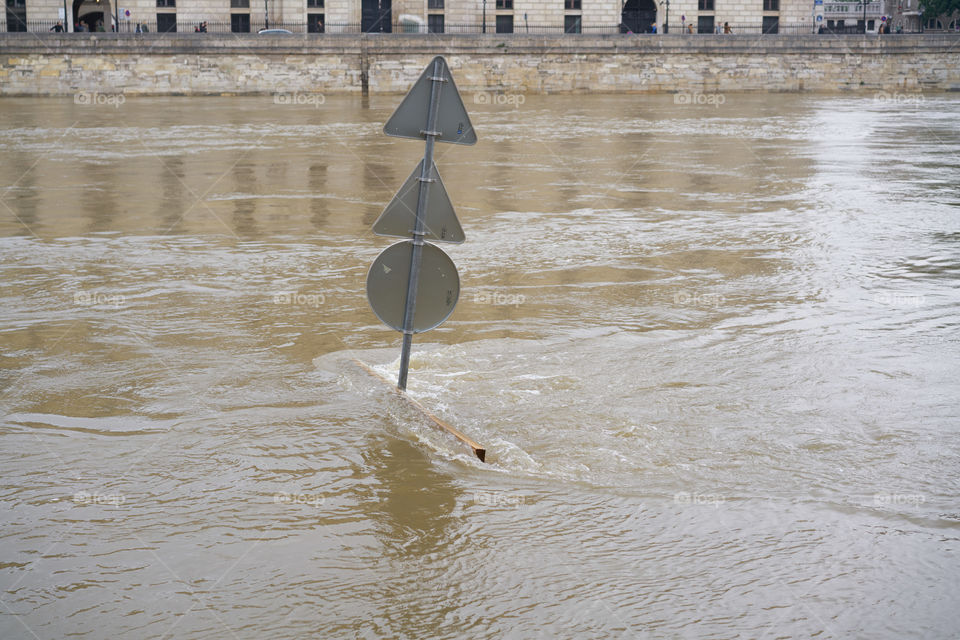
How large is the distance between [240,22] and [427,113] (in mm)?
55092

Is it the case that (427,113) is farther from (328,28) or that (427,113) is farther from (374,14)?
(374,14)

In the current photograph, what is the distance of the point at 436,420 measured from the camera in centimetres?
539

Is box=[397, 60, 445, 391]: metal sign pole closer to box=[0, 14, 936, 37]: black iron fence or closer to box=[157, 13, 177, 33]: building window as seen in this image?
box=[0, 14, 936, 37]: black iron fence

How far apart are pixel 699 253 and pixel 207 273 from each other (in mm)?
4728

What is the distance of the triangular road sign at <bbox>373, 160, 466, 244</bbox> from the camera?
215 inches

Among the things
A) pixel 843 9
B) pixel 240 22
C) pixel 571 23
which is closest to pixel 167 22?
pixel 240 22

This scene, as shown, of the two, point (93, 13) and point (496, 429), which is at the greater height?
point (93, 13)

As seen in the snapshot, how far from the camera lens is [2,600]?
3.70 metres

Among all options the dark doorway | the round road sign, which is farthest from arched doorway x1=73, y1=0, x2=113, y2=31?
the round road sign

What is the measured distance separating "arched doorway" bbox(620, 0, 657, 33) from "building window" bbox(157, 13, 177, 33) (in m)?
26.1

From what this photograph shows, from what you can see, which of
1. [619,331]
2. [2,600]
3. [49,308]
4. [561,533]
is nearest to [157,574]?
[2,600]

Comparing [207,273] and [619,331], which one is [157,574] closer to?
[619,331]

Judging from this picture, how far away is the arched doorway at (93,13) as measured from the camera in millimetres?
56750

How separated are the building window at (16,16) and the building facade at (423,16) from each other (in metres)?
0.05
